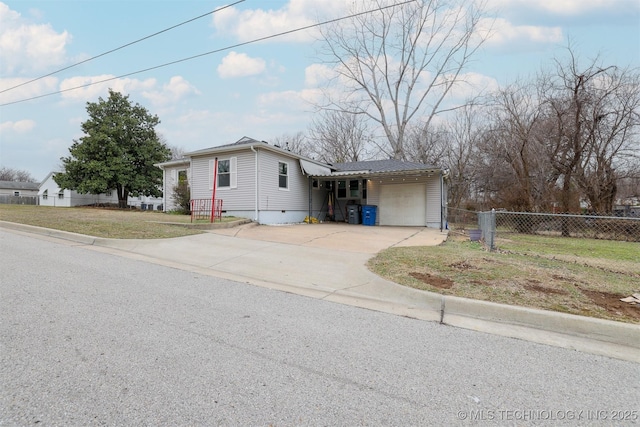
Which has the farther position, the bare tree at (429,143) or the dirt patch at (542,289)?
the bare tree at (429,143)

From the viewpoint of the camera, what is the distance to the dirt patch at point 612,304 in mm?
3687

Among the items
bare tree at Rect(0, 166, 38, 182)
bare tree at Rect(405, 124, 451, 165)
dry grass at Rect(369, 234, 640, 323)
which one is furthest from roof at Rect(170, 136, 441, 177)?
bare tree at Rect(0, 166, 38, 182)

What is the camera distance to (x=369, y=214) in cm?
1527

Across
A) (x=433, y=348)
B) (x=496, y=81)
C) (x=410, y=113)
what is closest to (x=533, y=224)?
(x=496, y=81)

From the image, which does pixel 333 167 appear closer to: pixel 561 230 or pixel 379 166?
pixel 379 166

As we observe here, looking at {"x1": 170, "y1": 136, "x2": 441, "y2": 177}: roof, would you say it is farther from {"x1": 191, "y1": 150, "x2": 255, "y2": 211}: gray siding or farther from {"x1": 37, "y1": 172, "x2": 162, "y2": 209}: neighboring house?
{"x1": 37, "y1": 172, "x2": 162, "y2": 209}: neighboring house

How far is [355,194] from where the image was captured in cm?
1678

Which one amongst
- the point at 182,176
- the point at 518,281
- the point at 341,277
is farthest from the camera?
the point at 182,176

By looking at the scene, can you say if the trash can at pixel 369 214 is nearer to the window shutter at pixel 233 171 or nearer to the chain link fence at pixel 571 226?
the chain link fence at pixel 571 226

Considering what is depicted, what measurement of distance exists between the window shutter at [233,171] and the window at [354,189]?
6.14m

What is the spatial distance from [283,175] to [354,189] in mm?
4172

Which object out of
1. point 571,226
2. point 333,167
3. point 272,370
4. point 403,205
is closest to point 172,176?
point 333,167

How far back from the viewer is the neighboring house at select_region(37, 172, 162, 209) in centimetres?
3209

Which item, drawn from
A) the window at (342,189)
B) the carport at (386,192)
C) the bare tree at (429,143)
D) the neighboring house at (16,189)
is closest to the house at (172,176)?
the carport at (386,192)
